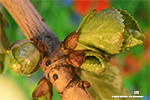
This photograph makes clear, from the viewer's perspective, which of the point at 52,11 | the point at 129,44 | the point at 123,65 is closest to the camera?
the point at 129,44

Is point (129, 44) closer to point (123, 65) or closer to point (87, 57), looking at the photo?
point (87, 57)

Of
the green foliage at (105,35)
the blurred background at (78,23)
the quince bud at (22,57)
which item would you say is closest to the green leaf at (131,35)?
the green foliage at (105,35)

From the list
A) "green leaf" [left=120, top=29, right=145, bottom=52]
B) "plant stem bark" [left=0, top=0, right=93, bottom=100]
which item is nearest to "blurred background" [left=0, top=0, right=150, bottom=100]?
"plant stem bark" [left=0, top=0, right=93, bottom=100]

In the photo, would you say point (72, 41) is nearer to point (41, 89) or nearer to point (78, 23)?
point (41, 89)

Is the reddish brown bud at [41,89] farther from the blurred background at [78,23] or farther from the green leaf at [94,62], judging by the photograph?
the blurred background at [78,23]

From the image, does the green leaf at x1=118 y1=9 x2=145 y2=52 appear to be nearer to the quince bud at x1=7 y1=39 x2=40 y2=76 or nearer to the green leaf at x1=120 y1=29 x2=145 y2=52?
the green leaf at x1=120 y1=29 x2=145 y2=52

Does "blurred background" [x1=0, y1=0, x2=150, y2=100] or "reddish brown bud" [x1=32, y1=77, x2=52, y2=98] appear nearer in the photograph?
"reddish brown bud" [x1=32, y1=77, x2=52, y2=98]

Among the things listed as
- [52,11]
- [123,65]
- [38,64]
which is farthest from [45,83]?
[123,65]

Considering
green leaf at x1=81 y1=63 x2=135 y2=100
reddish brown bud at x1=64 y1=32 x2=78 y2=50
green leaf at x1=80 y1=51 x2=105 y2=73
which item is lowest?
green leaf at x1=81 y1=63 x2=135 y2=100
